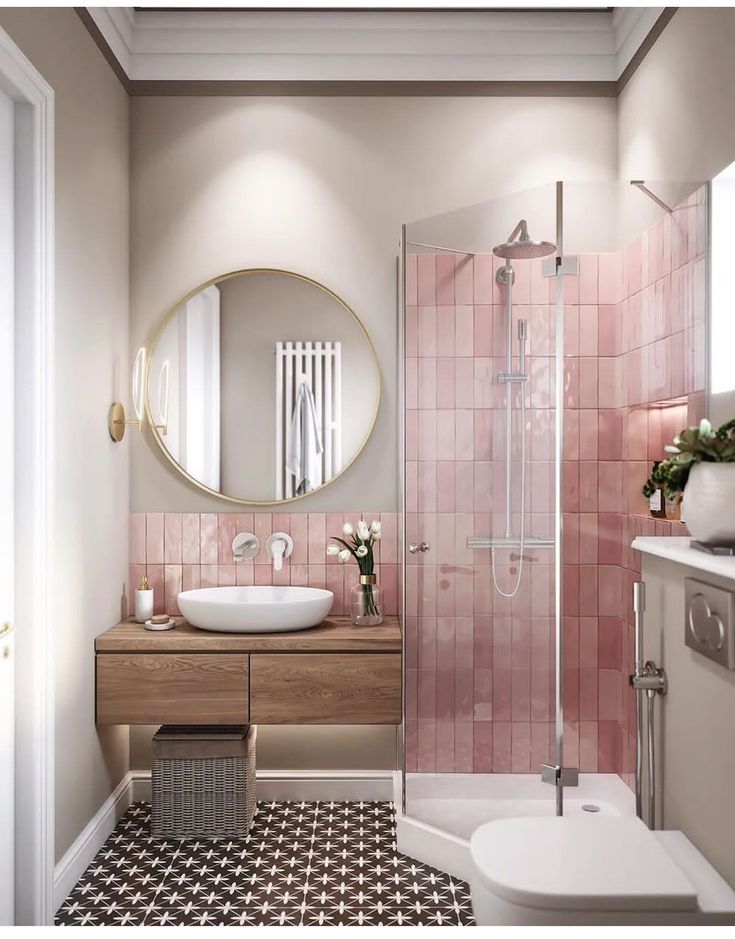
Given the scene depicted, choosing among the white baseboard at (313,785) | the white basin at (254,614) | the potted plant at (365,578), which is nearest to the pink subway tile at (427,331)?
the potted plant at (365,578)

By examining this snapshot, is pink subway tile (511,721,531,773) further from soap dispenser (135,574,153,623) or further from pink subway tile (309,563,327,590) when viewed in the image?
soap dispenser (135,574,153,623)

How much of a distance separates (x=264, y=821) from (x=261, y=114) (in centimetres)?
273

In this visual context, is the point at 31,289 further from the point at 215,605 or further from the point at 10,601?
the point at 215,605

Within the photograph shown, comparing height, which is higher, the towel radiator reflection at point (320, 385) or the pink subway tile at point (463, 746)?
the towel radiator reflection at point (320, 385)

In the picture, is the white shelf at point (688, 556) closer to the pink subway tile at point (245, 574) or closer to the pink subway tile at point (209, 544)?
the pink subway tile at point (245, 574)

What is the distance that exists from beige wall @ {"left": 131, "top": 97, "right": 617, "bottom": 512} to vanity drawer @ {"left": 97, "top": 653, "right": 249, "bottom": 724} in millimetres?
748

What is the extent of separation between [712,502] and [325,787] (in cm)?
208

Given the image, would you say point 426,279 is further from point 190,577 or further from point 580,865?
point 580,865

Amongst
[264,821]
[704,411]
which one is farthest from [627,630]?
[264,821]

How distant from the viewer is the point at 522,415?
2.42 meters

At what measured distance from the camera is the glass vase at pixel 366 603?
2.94 metres

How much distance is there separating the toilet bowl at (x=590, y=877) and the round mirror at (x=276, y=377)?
172 cm

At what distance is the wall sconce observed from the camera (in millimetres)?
→ 2924

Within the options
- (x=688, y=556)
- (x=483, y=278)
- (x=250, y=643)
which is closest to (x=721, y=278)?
(x=483, y=278)
